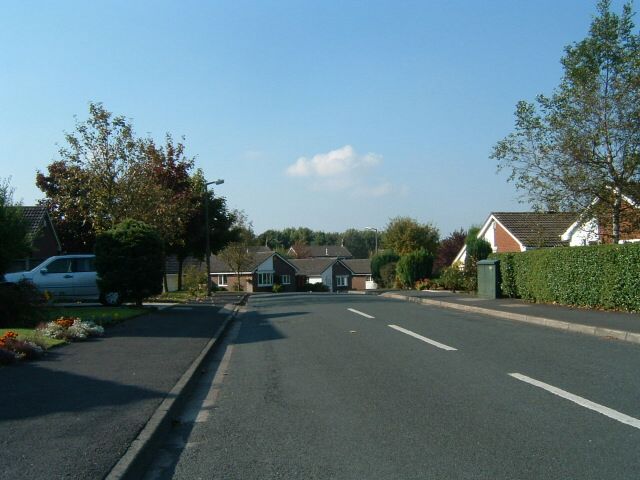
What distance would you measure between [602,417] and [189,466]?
4406 millimetres

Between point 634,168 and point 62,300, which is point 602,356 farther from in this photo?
point 62,300

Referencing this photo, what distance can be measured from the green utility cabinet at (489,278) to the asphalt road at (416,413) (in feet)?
46.5

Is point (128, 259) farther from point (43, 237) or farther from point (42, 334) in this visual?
Answer: point (43, 237)

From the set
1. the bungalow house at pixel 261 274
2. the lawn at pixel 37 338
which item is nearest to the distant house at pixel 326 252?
the bungalow house at pixel 261 274

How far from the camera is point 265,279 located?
8375cm

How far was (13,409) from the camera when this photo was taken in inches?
285

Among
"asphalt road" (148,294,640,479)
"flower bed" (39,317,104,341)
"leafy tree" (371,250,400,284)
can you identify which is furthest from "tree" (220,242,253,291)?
"asphalt road" (148,294,640,479)

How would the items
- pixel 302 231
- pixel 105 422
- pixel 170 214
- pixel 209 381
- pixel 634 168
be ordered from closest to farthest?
pixel 105 422 → pixel 209 381 → pixel 634 168 → pixel 170 214 → pixel 302 231

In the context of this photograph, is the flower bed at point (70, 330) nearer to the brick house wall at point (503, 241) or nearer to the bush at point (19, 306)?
the bush at point (19, 306)

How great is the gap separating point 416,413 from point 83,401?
3920 millimetres

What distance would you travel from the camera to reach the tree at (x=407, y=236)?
67.4 m

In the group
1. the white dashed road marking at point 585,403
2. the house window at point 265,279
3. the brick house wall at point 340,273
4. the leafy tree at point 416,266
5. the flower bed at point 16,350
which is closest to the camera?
the white dashed road marking at point 585,403

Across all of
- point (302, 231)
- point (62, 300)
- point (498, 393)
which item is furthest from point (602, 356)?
point (302, 231)

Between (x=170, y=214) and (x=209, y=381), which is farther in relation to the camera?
(x=170, y=214)
